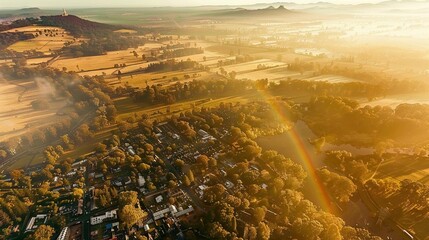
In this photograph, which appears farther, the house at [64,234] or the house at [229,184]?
the house at [229,184]

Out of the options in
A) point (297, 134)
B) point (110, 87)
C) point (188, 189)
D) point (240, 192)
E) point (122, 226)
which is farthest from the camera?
point (110, 87)

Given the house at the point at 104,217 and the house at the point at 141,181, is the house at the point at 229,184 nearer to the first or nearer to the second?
the house at the point at 141,181

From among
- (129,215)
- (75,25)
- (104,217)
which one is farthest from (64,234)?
(75,25)

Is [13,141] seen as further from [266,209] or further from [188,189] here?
[266,209]

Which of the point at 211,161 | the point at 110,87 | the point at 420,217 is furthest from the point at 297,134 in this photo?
the point at 110,87

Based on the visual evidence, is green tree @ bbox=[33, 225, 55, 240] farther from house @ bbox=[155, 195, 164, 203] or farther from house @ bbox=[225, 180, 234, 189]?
house @ bbox=[225, 180, 234, 189]

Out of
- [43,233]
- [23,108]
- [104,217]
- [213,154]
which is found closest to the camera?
[43,233]

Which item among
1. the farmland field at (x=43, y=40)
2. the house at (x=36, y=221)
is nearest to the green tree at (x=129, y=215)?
the house at (x=36, y=221)

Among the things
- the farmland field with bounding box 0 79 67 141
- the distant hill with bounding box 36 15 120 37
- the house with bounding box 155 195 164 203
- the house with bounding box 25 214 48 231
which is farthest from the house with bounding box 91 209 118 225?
the distant hill with bounding box 36 15 120 37

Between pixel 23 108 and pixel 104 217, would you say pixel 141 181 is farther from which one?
pixel 23 108
